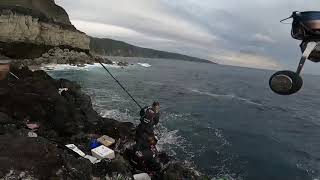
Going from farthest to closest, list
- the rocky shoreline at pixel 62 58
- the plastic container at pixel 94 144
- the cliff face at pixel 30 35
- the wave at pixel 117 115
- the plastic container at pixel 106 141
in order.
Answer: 1. the rocky shoreline at pixel 62 58
2. the cliff face at pixel 30 35
3. the wave at pixel 117 115
4. the plastic container at pixel 106 141
5. the plastic container at pixel 94 144

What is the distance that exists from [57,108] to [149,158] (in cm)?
733

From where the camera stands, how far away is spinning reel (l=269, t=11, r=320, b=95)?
477cm

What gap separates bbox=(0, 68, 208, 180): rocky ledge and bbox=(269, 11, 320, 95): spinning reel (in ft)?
20.2

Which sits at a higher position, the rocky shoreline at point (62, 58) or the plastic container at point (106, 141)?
the plastic container at point (106, 141)

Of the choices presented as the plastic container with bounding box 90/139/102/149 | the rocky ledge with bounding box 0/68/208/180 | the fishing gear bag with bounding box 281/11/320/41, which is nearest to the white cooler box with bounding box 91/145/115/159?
the rocky ledge with bounding box 0/68/208/180

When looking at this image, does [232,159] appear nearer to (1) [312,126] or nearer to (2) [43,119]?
(2) [43,119]

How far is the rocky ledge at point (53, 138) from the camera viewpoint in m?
8.63

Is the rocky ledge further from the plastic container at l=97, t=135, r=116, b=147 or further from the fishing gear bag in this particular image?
the fishing gear bag

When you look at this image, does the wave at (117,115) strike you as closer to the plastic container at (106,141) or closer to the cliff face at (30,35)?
the plastic container at (106,141)

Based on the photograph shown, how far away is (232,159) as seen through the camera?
20.0 m

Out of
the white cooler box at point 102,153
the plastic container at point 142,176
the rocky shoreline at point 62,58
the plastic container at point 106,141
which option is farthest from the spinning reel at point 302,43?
the rocky shoreline at point 62,58

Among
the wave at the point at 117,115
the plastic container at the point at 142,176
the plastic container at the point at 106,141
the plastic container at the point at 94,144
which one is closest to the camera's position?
the plastic container at the point at 142,176

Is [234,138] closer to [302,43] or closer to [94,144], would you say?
[94,144]

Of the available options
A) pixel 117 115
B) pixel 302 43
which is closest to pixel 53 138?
pixel 302 43
